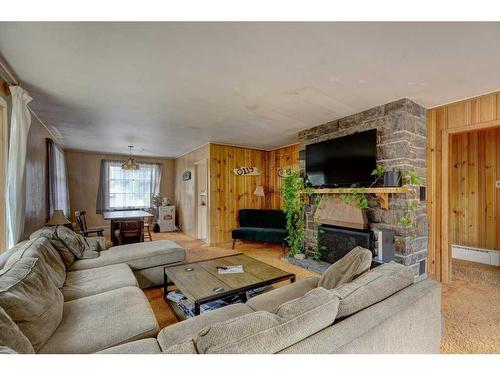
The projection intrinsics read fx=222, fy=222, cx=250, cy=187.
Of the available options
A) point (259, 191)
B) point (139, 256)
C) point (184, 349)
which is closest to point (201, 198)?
point (259, 191)

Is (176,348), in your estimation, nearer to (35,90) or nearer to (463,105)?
(35,90)

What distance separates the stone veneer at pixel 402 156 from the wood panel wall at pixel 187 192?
3.40m

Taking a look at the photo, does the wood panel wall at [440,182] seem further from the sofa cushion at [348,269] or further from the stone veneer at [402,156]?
the sofa cushion at [348,269]

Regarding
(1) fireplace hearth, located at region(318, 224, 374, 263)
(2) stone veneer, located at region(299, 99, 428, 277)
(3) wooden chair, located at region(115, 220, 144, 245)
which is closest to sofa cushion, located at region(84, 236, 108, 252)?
(3) wooden chair, located at region(115, 220, 144, 245)

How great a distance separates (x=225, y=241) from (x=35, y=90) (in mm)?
4029

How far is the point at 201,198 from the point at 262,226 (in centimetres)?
174

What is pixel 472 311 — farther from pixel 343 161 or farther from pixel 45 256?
pixel 45 256

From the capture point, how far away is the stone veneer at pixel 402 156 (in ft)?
8.93

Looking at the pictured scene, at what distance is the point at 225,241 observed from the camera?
205 inches

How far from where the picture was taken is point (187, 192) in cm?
646

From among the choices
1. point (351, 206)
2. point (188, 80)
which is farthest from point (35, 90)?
point (351, 206)

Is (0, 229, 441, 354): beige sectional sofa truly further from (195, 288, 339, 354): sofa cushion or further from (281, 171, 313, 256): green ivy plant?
(281, 171, 313, 256): green ivy plant

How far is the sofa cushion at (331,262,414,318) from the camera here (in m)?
0.99
